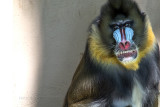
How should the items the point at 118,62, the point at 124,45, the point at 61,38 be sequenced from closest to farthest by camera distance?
the point at 124,45 < the point at 118,62 < the point at 61,38

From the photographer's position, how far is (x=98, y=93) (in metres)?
2.88

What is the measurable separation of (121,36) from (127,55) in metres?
Result: 0.14

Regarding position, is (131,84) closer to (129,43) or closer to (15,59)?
(129,43)

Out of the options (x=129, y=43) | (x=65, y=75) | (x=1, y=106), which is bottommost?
(x=1, y=106)

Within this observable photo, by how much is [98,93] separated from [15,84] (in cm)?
101

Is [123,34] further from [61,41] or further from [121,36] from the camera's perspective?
[61,41]

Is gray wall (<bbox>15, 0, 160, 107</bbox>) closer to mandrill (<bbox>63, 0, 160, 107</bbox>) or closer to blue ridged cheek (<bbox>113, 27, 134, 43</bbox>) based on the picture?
mandrill (<bbox>63, 0, 160, 107</bbox>)

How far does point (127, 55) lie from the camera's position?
2627 mm

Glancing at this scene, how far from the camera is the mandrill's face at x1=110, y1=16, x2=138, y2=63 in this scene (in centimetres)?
262

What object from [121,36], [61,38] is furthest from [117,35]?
[61,38]

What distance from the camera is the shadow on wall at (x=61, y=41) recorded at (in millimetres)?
3490

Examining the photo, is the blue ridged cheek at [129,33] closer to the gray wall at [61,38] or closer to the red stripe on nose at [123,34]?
the red stripe on nose at [123,34]

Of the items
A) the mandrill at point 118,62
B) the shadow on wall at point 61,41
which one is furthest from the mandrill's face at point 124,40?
the shadow on wall at point 61,41

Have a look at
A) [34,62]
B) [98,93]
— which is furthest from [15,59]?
[98,93]
